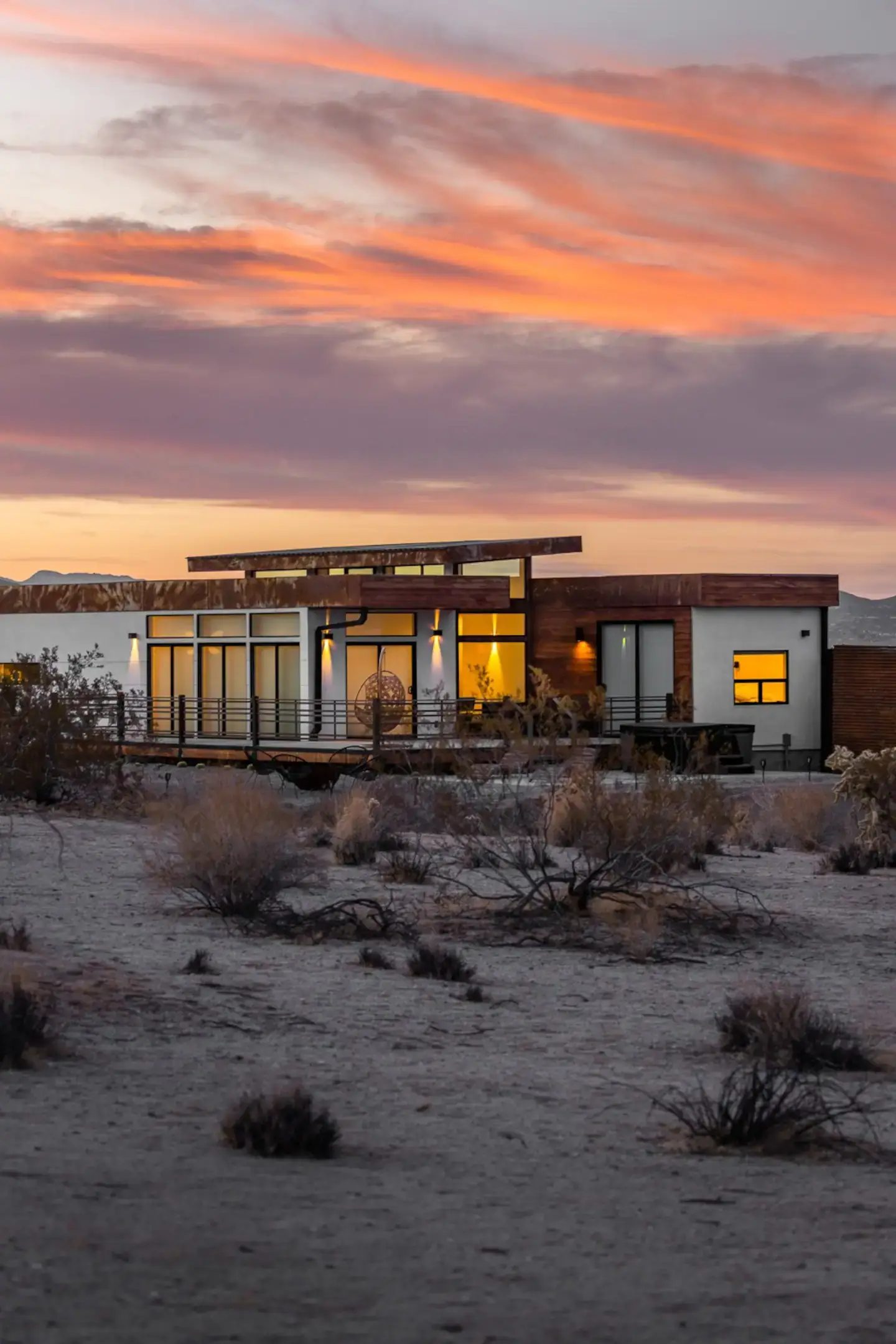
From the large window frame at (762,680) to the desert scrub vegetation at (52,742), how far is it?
18418 millimetres

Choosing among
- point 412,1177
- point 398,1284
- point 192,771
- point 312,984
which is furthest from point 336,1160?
point 192,771

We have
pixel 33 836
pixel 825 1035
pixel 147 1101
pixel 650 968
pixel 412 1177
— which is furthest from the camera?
pixel 33 836

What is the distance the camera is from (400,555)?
122 feet

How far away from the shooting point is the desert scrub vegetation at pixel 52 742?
2203 cm

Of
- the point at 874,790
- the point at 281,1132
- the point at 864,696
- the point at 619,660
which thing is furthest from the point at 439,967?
the point at 619,660

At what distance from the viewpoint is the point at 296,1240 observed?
5.90m

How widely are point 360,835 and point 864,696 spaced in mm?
22459

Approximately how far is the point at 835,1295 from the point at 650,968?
7497 mm

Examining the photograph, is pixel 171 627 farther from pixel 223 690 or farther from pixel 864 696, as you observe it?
pixel 864 696

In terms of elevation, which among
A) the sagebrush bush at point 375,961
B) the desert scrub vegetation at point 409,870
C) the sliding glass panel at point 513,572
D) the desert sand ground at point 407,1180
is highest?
the sliding glass panel at point 513,572

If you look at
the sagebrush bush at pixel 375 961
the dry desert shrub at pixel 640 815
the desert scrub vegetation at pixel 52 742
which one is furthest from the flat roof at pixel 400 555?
the sagebrush bush at pixel 375 961

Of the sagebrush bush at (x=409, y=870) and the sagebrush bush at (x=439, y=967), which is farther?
the sagebrush bush at (x=409, y=870)

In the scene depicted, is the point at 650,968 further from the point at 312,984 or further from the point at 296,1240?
the point at 296,1240

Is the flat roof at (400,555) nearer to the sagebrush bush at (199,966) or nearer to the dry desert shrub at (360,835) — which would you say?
the dry desert shrub at (360,835)
